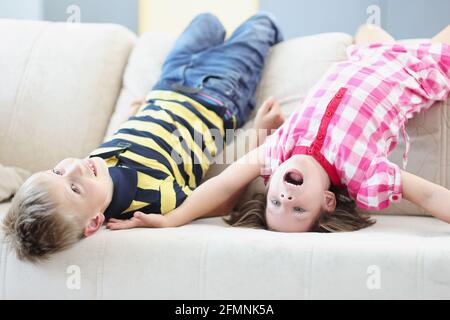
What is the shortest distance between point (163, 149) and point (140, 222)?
0.32 metres

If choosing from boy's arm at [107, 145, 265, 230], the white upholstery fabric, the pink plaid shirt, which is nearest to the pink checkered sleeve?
the pink plaid shirt

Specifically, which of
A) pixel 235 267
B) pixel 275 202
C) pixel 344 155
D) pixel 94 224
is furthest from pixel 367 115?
pixel 94 224

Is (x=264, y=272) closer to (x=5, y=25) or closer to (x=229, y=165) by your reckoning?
(x=229, y=165)

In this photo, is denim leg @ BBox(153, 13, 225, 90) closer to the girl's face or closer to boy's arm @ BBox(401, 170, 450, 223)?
the girl's face

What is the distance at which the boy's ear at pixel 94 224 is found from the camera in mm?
1240

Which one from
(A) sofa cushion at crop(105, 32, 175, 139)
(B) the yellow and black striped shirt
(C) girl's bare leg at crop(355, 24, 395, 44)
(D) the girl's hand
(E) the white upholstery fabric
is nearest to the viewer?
(D) the girl's hand

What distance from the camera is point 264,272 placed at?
1.12 metres

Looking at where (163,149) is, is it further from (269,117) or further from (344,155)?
(344,155)

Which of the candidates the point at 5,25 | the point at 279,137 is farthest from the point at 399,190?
the point at 5,25

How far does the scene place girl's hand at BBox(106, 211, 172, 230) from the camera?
1.30 m

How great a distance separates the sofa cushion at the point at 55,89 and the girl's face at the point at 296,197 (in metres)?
0.70

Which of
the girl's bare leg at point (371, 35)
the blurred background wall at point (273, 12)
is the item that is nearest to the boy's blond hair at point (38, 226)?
the girl's bare leg at point (371, 35)
